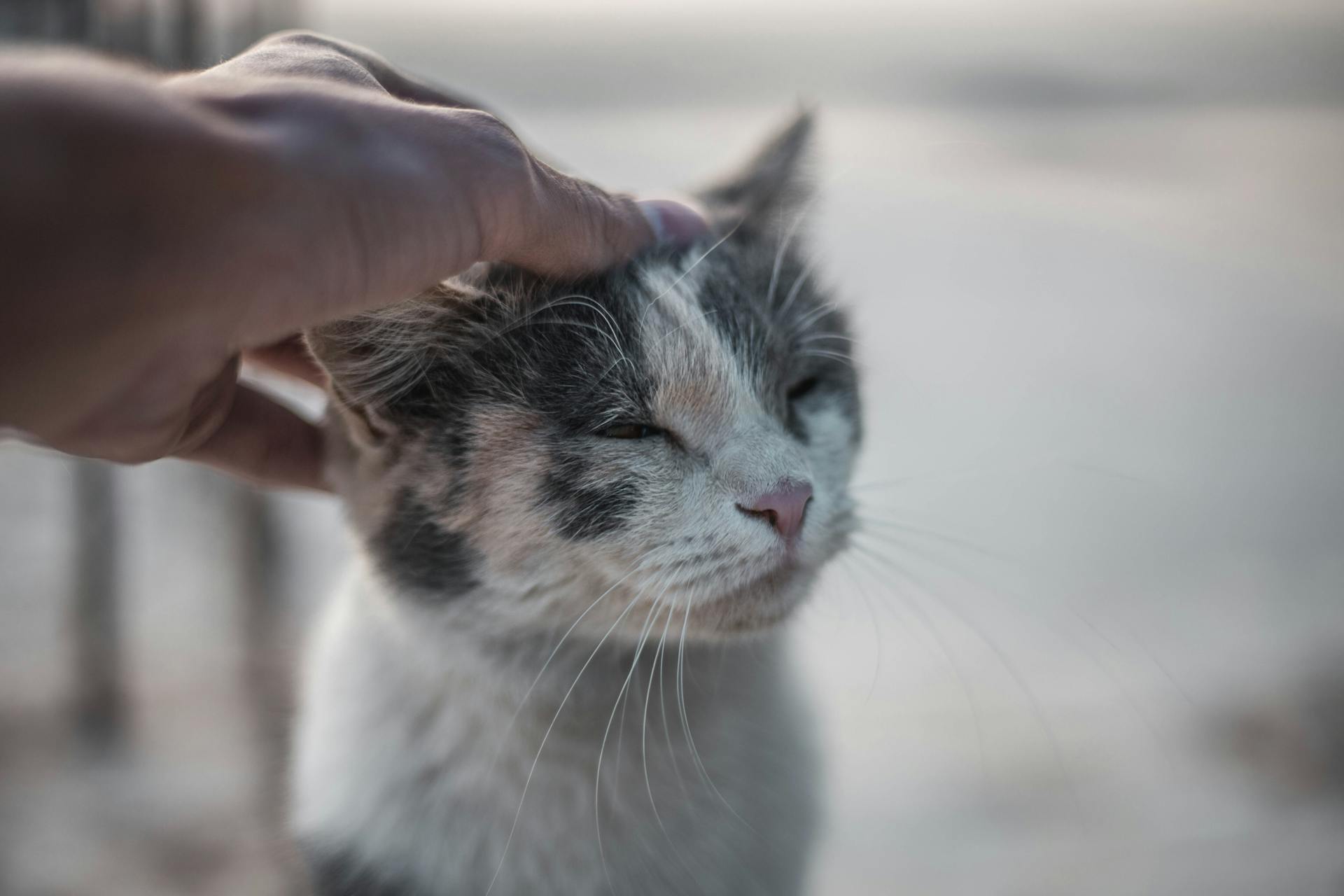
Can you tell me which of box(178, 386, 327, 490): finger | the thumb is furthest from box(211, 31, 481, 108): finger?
box(178, 386, 327, 490): finger

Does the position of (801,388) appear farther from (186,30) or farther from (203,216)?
(186,30)

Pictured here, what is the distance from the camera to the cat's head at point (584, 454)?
81 centimetres

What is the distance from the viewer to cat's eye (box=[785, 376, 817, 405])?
3.27 feet

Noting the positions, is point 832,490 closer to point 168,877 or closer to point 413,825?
point 413,825

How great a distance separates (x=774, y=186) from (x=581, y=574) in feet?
1.81

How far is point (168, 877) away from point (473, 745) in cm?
85

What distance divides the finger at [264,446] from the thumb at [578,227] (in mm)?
345

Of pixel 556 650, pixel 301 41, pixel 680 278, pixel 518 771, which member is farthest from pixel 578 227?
pixel 518 771

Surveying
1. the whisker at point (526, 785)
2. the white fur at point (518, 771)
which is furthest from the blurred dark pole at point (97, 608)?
the whisker at point (526, 785)

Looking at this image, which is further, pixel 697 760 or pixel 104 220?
pixel 697 760

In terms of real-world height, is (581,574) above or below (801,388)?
below

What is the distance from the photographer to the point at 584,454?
83 centimetres

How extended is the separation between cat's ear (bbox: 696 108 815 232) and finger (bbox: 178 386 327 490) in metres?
0.50

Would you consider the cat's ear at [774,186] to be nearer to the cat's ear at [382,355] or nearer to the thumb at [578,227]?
the thumb at [578,227]
